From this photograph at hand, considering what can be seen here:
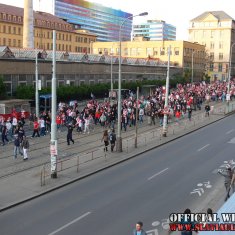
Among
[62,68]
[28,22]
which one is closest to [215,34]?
[28,22]

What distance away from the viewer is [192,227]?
1166cm

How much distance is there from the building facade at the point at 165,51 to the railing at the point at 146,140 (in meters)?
52.9

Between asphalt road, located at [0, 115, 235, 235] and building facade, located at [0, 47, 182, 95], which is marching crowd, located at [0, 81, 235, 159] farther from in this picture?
asphalt road, located at [0, 115, 235, 235]

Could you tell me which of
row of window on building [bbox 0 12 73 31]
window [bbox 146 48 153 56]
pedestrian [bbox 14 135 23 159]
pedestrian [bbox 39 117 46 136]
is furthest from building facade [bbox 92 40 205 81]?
pedestrian [bbox 14 135 23 159]

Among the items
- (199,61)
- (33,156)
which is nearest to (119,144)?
(33,156)

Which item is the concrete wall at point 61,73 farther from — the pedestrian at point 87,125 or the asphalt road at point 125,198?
the asphalt road at point 125,198

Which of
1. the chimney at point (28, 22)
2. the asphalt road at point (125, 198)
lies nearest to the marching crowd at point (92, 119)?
the asphalt road at point (125, 198)

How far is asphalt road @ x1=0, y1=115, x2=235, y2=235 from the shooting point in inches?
565

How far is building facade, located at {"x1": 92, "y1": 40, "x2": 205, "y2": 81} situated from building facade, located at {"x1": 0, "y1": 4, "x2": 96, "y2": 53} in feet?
33.5

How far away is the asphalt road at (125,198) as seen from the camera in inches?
565

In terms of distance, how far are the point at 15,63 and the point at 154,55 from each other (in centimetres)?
6705

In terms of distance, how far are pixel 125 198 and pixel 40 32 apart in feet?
335

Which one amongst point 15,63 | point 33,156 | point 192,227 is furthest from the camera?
point 15,63

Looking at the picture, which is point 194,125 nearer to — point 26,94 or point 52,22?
point 26,94
